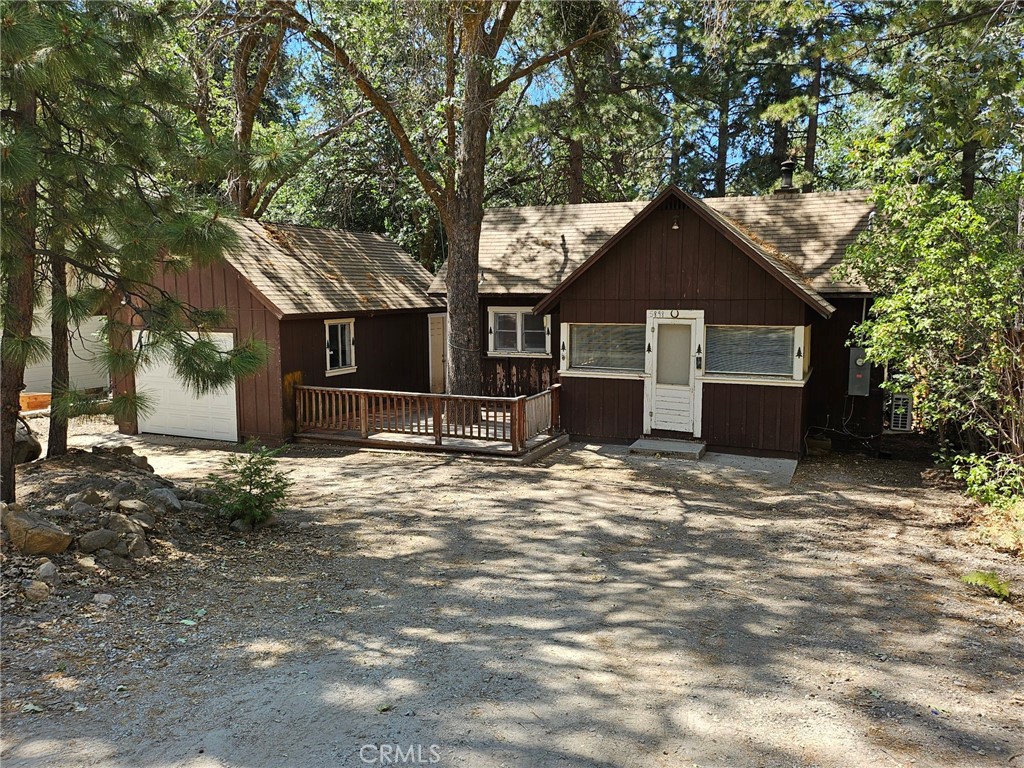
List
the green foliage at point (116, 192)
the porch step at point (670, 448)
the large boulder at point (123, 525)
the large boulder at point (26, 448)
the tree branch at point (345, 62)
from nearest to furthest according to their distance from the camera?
the green foliage at point (116, 192) → the large boulder at point (123, 525) → the large boulder at point (26, 448) → the porch step at point (670, 448) → the tree branch at point (345, 62)

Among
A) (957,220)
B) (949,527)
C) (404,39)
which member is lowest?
(949,527)

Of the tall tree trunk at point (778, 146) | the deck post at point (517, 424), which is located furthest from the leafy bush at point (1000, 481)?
the tall tree trunk at point (778, 146)

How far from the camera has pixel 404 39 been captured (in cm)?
1550

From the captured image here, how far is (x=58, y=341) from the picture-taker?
9898 millimetres

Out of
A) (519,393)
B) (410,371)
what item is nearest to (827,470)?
(519,393)

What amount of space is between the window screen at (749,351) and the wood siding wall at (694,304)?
8.1 inches

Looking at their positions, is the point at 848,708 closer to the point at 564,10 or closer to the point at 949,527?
the point at 949,527

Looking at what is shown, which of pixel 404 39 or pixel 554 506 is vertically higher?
pixel 404 39

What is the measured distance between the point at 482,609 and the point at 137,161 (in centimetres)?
553

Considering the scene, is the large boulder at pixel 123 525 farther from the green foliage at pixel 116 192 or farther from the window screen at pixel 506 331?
the window screen at pixel 506 331

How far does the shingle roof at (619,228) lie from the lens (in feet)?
48.4

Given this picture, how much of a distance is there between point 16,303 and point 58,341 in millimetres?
2430

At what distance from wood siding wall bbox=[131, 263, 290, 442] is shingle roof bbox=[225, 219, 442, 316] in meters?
0.41

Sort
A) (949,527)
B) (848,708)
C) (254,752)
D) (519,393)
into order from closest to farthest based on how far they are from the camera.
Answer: (254,752), (848,708), (949,527), (519,393)
